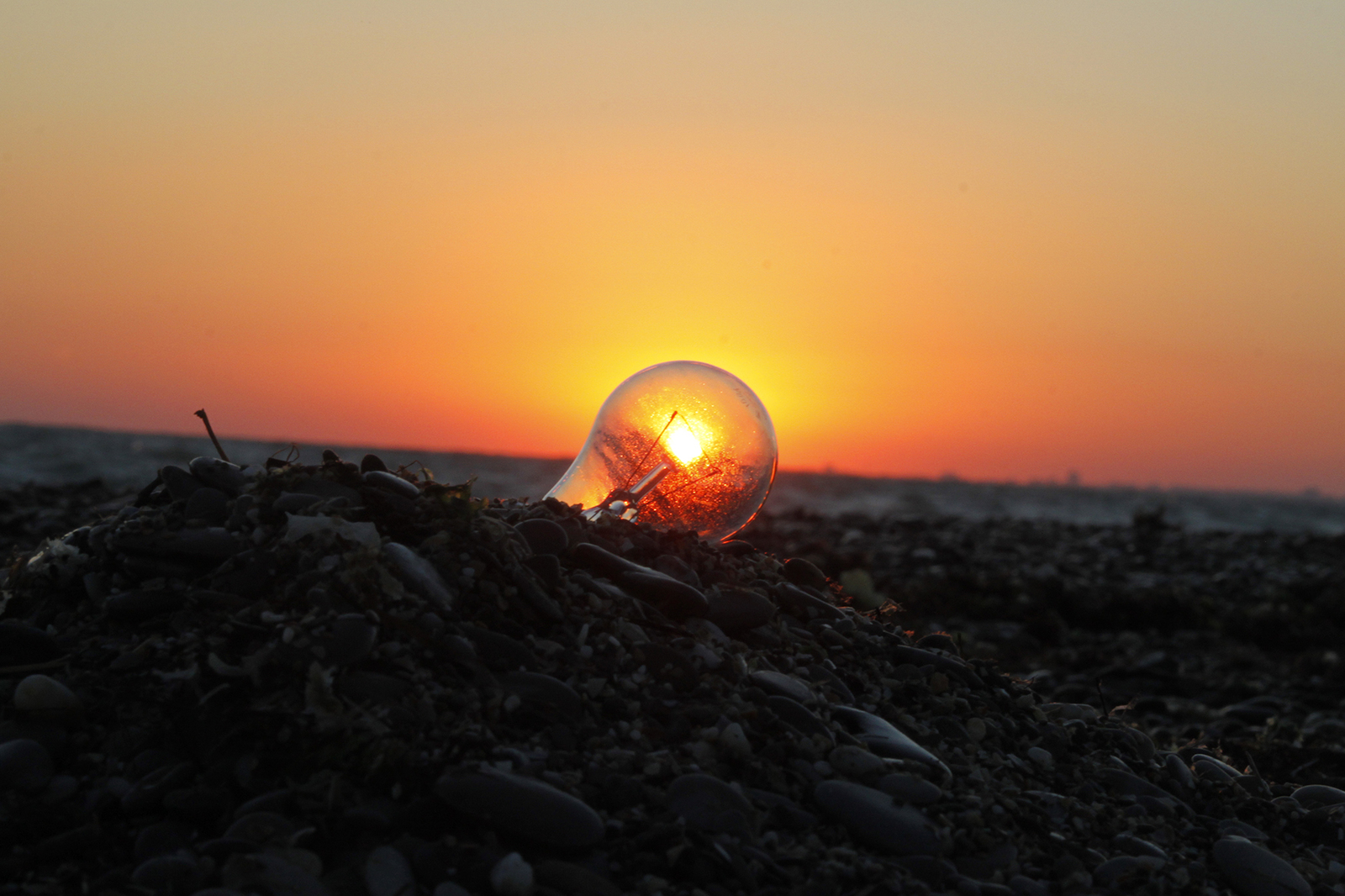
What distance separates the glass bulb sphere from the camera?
3.89 metres

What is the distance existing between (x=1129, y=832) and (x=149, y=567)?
2.65 m

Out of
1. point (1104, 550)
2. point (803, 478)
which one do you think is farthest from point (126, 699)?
point (803, 478)

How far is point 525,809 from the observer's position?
207cm

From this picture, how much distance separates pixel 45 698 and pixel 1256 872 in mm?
2927

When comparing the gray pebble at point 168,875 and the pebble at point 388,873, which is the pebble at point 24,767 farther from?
the pebble at point 388,873

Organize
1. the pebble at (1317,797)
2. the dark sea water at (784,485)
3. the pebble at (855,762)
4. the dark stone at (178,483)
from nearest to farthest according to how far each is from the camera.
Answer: the pebble at (855,762) → the dark stone at (178,483) → the pebble at (1317,797) → the dark sea water at (784,485)

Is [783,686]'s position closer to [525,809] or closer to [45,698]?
[525,809]

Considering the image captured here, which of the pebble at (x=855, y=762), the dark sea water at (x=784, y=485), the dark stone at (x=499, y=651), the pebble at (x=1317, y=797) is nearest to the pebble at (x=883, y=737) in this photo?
the pebble at (x=855, y=762)

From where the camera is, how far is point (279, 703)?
225 cm

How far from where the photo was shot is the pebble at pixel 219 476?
9.81ft

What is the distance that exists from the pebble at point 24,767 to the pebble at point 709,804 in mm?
1362

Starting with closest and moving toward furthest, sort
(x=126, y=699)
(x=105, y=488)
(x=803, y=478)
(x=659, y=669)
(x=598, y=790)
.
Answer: (x=598, y=790) → (x=126, y=699) → (x=659, y=669) → (x=105, y=488) → (x=803, y=478)

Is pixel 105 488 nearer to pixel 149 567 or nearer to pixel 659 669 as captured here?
pixel 149 567

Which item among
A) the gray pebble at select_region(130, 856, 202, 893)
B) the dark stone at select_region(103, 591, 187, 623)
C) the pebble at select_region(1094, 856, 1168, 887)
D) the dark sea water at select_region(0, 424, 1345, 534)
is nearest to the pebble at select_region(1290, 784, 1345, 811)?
the pebble at select_region(1094, 856, 1168, 887)
